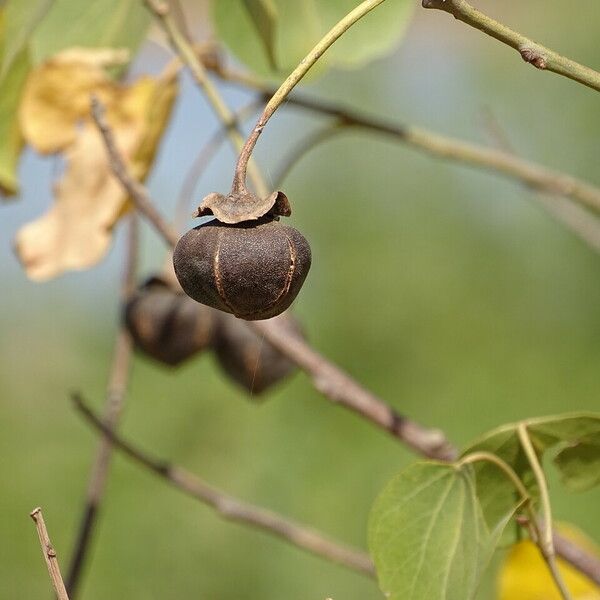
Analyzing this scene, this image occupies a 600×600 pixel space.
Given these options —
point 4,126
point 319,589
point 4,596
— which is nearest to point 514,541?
point 4,126

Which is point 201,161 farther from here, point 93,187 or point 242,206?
point 242,206

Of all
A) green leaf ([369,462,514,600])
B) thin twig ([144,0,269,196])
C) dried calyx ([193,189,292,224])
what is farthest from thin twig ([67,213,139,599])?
dried calyx ([193,189,292,224])

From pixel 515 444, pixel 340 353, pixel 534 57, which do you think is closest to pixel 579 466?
pixel 515 444

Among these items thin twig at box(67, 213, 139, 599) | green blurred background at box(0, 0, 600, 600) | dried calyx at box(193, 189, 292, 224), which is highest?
dried calyx at box(193, 189, 292, 224)

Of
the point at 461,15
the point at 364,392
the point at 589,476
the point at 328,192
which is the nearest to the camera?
the point at 461,15

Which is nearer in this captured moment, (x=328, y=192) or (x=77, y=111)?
(x=77, y=111)

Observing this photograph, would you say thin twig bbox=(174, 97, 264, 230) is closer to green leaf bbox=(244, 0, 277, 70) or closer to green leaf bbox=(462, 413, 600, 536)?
green leaf bbox=(244, 0, 277, 70)

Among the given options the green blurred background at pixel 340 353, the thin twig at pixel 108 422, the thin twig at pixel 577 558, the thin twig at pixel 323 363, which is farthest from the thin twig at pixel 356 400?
the green blurred background at pixel 340 353

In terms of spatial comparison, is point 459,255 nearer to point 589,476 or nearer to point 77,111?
point 77,111
